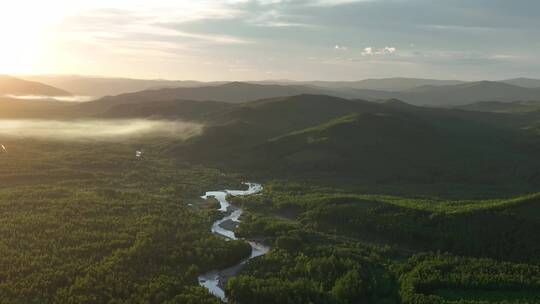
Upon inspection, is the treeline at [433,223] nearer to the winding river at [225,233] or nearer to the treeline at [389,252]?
the treeline at [389,252]

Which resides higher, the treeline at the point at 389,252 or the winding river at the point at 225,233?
the treeline at the point at 389,252

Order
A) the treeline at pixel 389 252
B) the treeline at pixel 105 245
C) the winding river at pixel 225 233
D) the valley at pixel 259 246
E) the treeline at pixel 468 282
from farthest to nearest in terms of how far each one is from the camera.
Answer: the winding river at pixel 225 233
the treeline at pixel 389 252
the treeline at pixel 468 282
the valley at pixel 259 246
the treeline at pixel 105 245

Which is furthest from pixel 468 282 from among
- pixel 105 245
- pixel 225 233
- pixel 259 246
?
pixel 105 245

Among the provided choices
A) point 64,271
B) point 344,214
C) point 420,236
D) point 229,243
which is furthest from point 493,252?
point 64,271

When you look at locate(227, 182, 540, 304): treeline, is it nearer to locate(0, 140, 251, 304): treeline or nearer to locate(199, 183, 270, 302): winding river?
locate(199, 183, 270, 302): winding river

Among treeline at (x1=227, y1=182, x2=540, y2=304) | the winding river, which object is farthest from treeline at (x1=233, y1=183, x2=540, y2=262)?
the winding river

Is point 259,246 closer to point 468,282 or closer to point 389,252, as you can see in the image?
point 389,252

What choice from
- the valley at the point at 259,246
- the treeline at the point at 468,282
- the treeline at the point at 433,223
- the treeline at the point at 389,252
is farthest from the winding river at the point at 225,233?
the treeline at the point at 468,282

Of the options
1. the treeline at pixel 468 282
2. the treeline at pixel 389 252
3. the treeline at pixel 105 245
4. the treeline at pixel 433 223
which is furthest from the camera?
the treeline at pixel 433 223

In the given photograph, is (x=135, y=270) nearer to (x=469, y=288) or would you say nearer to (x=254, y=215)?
(x=254, y=215)
